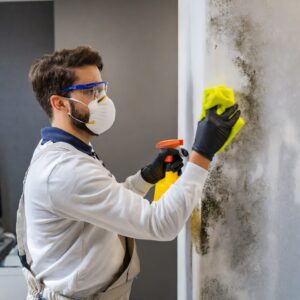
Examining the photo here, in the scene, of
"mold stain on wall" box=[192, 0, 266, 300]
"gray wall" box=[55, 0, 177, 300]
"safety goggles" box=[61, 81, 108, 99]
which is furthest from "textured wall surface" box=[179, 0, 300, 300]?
"gray wall" box=[55, 0, 177, 300]

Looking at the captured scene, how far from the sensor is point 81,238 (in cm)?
101

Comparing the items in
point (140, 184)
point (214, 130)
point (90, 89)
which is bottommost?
point (140, 184)

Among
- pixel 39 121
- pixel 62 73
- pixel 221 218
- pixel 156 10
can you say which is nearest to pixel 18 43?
pixel 39 121

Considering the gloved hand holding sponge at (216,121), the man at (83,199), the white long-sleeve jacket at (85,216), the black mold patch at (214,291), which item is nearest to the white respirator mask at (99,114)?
the man at (83,199)

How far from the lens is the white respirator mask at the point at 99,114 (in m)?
1.10

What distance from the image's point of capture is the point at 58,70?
1.05 meters

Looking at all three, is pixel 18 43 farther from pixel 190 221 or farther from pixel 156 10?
pixel 190 221

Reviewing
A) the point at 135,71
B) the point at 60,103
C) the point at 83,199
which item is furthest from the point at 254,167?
the point at 135,71

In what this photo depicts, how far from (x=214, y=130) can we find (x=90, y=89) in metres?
0.46

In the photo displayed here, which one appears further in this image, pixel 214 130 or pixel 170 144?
pixel 170 144

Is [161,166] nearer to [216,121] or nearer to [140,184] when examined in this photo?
[140,184]

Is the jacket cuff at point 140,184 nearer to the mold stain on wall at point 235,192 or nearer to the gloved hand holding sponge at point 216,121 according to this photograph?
the mold stain on wall at point 235,192

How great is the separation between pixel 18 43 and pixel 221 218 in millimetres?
2207

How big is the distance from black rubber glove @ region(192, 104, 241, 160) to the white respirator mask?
40 cm
